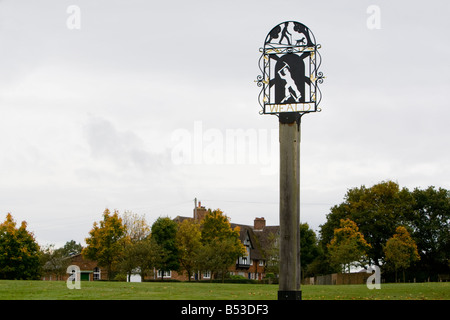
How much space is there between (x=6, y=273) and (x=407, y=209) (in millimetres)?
45666

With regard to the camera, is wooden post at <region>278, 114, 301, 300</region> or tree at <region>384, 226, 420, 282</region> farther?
tree at <region>384, 226, 420, 282</region>

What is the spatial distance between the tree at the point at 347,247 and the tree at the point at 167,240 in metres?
17.2

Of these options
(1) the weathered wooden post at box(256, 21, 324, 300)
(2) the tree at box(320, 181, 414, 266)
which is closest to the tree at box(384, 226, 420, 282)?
(2) the tree at box(320, 181, 414, 266)

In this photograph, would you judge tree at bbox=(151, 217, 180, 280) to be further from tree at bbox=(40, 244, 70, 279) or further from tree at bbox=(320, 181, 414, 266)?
tree at bbox=(320, 181, 414, 266)

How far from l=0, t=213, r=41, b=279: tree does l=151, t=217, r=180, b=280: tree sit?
49.2ft

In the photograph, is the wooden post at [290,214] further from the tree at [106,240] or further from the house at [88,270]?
the house at [88,270]

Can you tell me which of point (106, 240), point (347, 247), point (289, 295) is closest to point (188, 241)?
point (106, 240)

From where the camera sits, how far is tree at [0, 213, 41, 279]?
4609cm

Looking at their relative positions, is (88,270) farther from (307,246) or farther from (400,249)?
(400,249)

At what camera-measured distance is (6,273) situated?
1813 inches

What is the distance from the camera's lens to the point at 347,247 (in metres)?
53.0

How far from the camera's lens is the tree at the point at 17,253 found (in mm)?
46094
